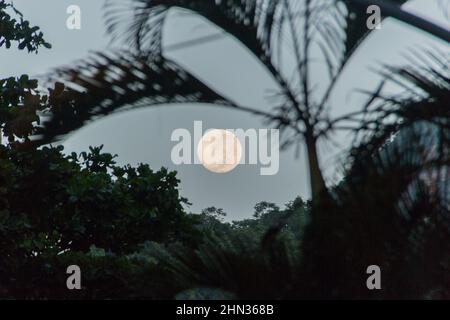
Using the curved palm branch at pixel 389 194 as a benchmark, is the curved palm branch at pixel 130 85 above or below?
above

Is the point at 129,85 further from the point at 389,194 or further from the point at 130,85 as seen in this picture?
the point at 389,194

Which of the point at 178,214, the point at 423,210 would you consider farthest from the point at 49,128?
the point at 178,214

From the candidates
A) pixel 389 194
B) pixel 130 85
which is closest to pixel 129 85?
pixel 130 85

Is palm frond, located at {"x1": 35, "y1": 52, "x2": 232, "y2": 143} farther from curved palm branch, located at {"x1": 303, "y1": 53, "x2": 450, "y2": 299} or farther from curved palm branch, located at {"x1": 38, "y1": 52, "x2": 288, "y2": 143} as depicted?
curved palm branch, located at {"x1": 303, "y1": 53, "x2": 450, "y2": 299}

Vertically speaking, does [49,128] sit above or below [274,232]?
above

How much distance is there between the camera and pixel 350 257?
3877 mm

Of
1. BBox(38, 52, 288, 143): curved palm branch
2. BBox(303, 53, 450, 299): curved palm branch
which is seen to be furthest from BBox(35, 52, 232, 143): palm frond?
BBox(303, 53, 450, 299): curved palm branch

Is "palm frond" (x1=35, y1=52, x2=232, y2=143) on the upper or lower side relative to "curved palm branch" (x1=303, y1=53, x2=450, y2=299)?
upper

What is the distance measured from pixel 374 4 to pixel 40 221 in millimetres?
6588

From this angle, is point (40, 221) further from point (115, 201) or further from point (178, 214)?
point (178, 214)

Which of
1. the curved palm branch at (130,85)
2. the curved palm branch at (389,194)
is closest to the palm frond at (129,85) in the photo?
the curved palm branch at (130,85)

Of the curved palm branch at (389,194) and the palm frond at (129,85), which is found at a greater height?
the palm frond at (129,85)

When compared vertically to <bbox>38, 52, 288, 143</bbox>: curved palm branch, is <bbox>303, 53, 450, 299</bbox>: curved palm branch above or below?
below

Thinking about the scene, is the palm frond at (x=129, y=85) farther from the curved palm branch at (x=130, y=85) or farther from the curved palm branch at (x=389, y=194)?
the curved palm branch at (x=389, y=194)
